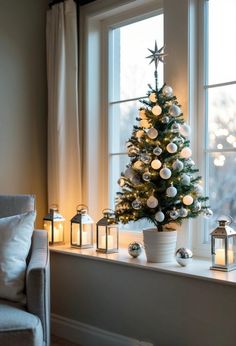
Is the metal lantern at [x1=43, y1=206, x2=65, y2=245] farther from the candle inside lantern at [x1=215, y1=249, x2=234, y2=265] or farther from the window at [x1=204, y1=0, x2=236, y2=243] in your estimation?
the candle inside lantern at [x1=215, y1=249, x2=234, y2=265]

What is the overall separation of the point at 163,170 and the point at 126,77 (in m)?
1.03

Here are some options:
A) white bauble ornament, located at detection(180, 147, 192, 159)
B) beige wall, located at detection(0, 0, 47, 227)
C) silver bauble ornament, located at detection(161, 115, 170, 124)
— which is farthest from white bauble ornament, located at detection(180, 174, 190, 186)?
beige wall, located at detection(0, 0, 47, 227)

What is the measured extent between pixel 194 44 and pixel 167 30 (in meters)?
0.19

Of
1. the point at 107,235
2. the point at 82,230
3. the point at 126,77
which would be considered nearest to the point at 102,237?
the point at 107,235

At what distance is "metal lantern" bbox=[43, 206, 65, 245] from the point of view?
308 cm

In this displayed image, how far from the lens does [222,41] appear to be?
2.63 m

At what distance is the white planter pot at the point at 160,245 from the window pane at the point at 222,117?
60 centimetres

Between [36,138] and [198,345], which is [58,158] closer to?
[36,138]

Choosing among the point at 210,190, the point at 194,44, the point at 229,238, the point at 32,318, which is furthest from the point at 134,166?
the point at 32,318

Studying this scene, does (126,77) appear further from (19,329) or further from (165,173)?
(19,329)

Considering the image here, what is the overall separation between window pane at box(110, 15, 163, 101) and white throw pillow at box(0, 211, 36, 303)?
45.9 inches

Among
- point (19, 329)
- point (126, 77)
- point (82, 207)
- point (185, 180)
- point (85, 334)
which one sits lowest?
point (85, 334)

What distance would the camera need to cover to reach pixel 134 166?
2547mm

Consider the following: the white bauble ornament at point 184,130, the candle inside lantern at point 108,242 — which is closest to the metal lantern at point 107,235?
the candle inside lantern at point 108,242
